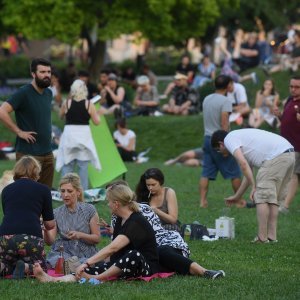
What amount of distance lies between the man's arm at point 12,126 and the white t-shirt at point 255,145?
2.25 meters

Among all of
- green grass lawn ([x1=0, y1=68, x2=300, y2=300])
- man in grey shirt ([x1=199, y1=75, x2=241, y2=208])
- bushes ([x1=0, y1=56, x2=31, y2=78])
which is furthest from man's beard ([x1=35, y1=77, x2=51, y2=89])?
bushes ([x1=0, y1=56, x2=31, y2=78])

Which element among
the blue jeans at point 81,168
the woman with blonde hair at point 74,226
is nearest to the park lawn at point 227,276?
the blue jeans at point 81,168

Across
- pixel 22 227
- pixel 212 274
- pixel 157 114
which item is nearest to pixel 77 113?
pixel 22 227

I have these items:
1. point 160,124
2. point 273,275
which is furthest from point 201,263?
point 160,124

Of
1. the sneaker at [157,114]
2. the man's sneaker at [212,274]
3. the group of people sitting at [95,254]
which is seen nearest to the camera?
the group of people sitting at [95,254]

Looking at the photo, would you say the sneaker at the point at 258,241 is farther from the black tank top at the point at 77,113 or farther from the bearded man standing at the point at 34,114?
the black tank top at the point at 77,113

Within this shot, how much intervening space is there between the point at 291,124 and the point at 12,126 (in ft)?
15.8

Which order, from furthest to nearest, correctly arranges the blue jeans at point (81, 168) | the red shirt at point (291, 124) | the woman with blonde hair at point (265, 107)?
the woman with blonde hair at point (265, 107) → the blue jeans at point (81, 168) → the red shirt at point (291, 124)

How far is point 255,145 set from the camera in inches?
511

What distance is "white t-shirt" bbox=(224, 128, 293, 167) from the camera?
12977 mm

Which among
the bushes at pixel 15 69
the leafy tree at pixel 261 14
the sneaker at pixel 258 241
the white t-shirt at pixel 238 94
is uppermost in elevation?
the leafy tree at pixel 261 14

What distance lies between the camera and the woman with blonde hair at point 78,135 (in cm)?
1656

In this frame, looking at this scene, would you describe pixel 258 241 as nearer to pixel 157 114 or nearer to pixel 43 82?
pixel 43 82

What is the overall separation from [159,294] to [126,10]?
32.5 m
